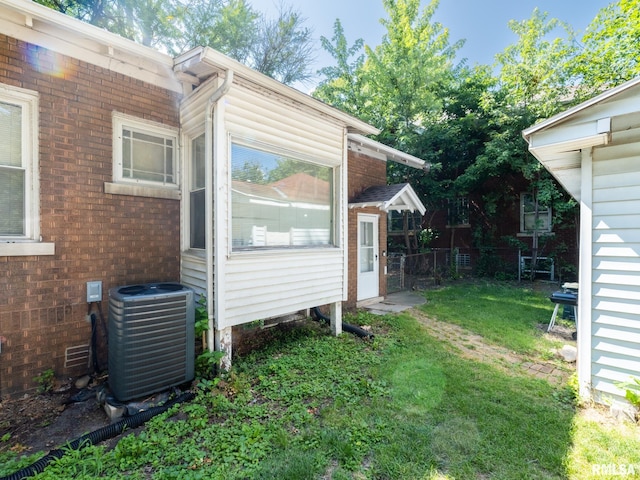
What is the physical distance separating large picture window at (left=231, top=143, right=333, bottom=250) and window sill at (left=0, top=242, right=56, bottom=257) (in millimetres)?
1998

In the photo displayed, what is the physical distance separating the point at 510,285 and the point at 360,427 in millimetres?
9699

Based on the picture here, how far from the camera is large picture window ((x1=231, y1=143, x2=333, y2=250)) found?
13.6ft

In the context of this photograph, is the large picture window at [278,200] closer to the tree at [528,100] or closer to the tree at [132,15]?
the tree at [528,100]

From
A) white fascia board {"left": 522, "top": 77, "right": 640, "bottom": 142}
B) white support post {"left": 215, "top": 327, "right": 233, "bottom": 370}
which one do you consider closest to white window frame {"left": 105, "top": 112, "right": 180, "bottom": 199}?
white support post {"left": 215, "top": 327, "right": 233, "bottom": 370}

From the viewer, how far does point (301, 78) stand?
13.6 meters

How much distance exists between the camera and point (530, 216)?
1228 cm

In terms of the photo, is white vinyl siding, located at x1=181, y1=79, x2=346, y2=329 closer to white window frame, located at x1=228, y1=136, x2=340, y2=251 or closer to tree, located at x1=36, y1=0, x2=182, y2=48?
white window frame, located at x1=228, y1=136, x2=340, y2=251

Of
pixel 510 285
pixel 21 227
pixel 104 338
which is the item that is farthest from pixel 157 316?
pixel 510 285

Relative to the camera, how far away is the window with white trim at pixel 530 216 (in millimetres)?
11859

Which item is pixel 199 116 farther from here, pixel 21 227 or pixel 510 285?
pixel 510 285

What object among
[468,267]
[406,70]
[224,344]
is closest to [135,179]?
[224,344]

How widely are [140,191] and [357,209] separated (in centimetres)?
463

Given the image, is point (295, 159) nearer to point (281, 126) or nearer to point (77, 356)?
point (281, 126)

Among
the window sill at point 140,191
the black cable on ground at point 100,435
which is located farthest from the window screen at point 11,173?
the black cable on ground at point 100,435
